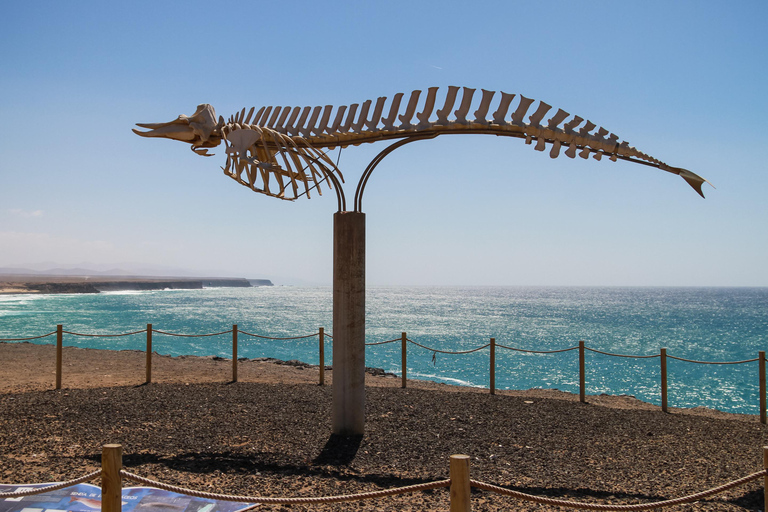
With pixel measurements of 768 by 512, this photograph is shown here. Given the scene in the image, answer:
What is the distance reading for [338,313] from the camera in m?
6.68

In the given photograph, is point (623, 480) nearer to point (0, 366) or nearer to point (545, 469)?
point (545, 469)

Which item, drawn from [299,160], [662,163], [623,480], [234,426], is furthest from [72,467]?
[662,163]

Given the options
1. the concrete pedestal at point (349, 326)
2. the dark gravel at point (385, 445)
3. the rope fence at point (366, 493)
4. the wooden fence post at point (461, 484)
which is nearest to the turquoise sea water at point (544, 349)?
the dark gravel at point (385, 445)

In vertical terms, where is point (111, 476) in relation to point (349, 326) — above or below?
below

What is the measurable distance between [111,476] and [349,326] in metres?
3.59

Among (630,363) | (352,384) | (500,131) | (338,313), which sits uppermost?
(500,131)

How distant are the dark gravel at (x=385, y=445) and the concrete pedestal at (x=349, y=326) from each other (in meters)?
0.33

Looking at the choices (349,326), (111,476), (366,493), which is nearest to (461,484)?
(366,493)

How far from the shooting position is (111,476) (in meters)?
3.32

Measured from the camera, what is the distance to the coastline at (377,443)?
5035 millimetres

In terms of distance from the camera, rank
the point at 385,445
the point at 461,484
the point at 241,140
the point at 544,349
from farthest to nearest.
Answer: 1. the point at 544,349
2. the point at 241,140
3. the point at 385,445
4. the point at 461,484

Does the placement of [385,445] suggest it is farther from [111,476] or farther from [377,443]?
[111,476]

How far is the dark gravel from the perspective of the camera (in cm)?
502

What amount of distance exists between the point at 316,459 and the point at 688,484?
3.90 m
